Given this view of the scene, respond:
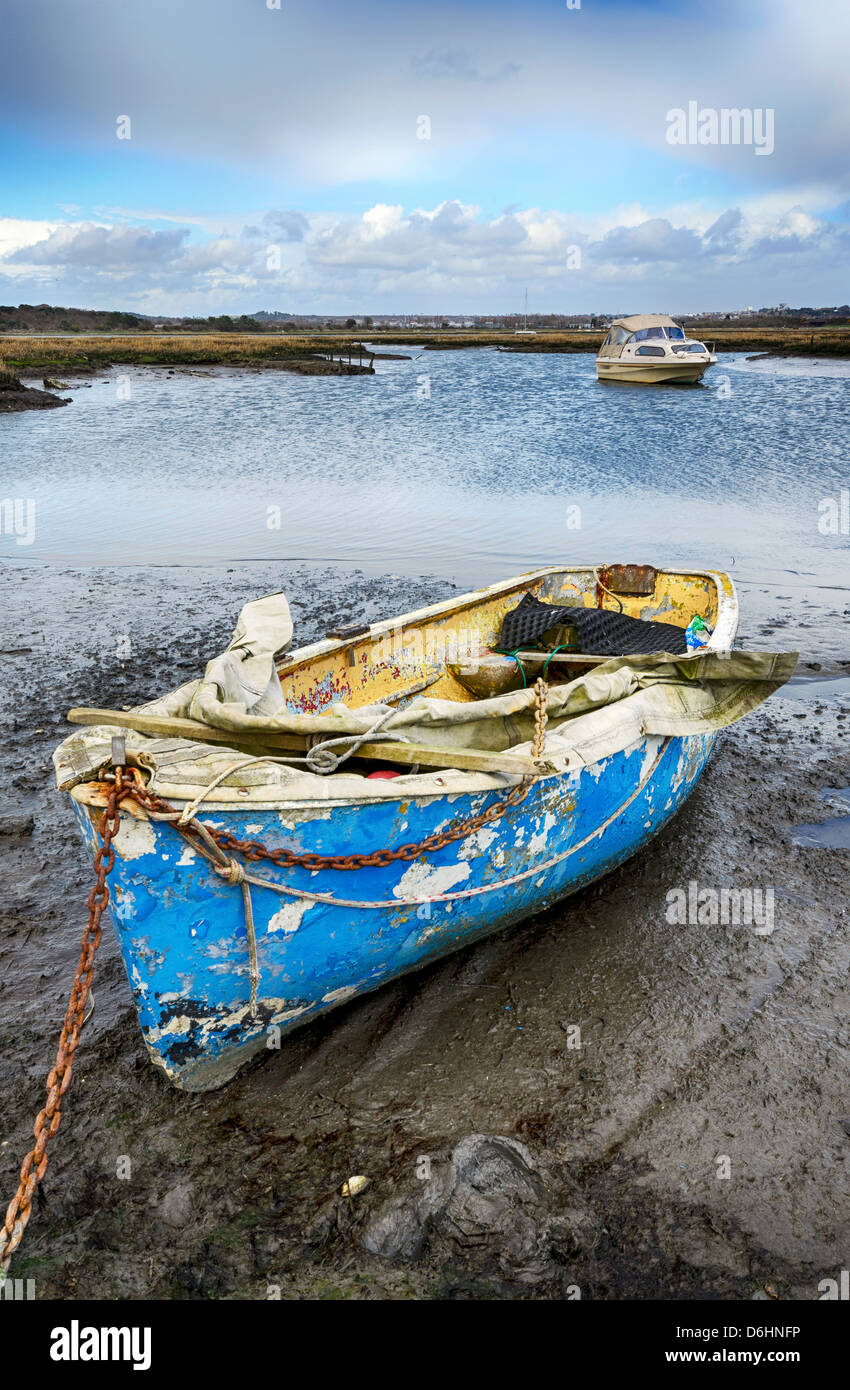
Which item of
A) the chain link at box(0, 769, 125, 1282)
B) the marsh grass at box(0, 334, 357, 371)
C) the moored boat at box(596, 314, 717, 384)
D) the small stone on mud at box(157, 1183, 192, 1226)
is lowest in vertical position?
the small stone on mud at box(157, 1183, 192, 1226)

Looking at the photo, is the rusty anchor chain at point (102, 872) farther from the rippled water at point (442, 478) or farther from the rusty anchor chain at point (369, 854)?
the rippled water at point (442, 478)

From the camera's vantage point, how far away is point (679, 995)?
449cm

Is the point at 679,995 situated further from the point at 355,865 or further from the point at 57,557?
the point at 57,557

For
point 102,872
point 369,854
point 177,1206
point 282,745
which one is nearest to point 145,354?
point 282,745

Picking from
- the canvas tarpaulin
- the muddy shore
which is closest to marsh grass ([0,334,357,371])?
the canvas tarpaulin

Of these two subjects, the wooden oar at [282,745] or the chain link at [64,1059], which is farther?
the wooden oar at [282,745]

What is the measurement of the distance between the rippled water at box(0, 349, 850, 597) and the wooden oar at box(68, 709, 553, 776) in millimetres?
7320

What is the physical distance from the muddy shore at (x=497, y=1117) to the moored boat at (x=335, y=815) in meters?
0.28

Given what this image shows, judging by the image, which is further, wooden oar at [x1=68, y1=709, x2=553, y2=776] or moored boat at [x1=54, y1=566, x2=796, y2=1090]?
wooden oar at [x1=68, y1=709, x2=553, y2=776]

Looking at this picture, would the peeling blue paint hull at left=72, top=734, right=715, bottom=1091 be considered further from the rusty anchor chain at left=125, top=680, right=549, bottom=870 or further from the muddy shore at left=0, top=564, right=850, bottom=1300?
the muddy shore at left=0, top=564, right=850, bottom=1300

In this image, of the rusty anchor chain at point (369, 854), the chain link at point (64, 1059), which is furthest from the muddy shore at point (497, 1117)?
the rusty anchor chain at point (369, 854)

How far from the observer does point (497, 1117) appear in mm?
3729

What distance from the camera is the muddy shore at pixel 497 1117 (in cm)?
315

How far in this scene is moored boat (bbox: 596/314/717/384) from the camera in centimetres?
3603
